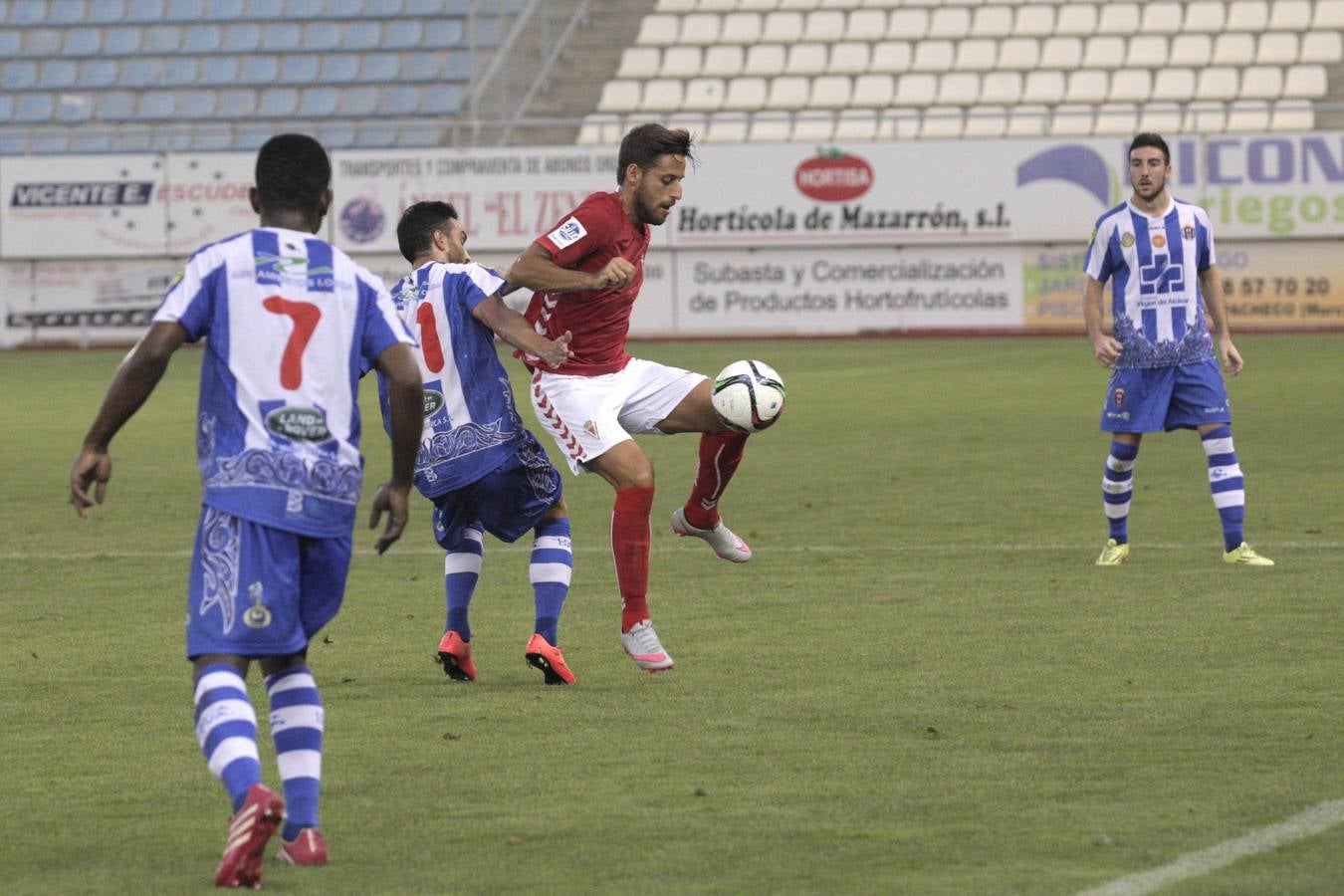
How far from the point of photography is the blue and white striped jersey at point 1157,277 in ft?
33.3

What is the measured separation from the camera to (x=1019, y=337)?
28422 millimetres

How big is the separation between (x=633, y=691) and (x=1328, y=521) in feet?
18.1

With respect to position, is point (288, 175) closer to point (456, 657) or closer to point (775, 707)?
point (775, 707)

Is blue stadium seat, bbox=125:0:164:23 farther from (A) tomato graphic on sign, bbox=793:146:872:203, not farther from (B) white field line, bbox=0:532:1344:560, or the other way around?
(B) white field line, bbox=0:532:1344:560

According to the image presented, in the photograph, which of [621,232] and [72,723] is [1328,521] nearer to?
[621,232]

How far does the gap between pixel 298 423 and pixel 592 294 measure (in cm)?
295

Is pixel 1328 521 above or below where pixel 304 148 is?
below

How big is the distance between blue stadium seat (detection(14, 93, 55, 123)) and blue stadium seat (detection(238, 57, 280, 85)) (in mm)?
3047

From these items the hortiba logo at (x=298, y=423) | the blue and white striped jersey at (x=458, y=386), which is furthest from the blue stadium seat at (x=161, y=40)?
the hortiba logo at (x=298, y=423)

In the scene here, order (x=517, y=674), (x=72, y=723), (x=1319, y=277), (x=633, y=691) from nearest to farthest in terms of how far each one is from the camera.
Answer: (x=72, y=723) → (x=633, y=691) → (x=517, y=674) → (x=1319, y=277)

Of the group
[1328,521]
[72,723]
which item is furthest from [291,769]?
[1328,521]

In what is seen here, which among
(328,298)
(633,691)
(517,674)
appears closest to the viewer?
(328,298)

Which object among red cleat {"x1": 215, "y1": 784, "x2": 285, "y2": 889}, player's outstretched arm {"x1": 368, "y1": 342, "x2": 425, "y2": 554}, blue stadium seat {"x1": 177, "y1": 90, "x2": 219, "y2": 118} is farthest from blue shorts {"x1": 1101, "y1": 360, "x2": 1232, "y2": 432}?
blue stadium seat {"x1": 177, "y1": 90, "x2": 219, "y2": 118}

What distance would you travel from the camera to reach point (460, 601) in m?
7.38
